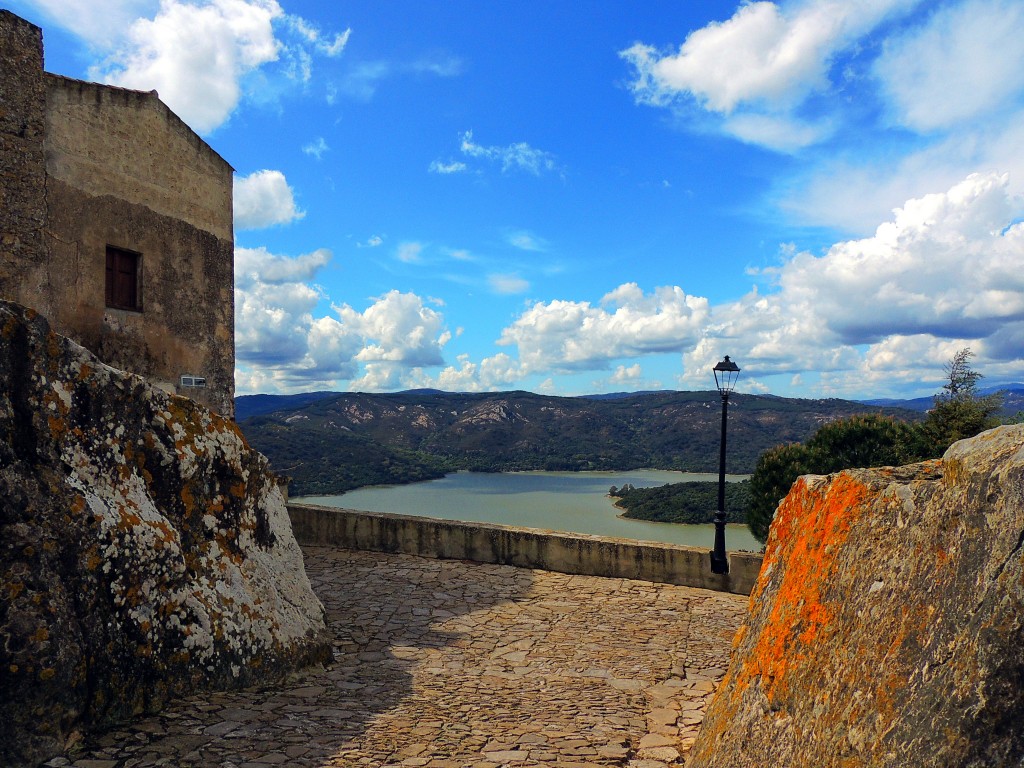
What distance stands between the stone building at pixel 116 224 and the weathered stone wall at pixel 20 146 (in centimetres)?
1

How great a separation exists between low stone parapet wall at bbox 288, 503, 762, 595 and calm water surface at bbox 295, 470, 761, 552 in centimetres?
2207

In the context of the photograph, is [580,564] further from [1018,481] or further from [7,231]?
[7,231]

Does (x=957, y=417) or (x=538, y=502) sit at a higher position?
(x=957, y=417)

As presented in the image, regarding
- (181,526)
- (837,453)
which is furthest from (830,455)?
(181,526)

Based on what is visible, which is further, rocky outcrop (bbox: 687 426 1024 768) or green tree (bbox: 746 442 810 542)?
green tree (bbox: 746 442 810 542)

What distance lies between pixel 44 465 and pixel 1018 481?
4736 mm

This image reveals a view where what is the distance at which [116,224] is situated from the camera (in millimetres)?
10859

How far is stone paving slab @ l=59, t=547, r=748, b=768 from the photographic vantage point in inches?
157

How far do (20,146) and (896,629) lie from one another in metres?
11.7

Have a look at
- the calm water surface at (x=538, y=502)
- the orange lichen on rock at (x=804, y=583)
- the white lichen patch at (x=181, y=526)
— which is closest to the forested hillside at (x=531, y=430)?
the calm water surface at (x=538, y=502)

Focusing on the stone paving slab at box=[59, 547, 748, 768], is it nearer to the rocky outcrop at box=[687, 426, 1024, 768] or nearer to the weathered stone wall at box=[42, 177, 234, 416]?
the rocky outcrop at box=[687, 426, 1024, 768]

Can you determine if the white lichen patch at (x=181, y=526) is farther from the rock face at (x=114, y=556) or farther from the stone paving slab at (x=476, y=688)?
the stone paving slab at (x=476, y=688)

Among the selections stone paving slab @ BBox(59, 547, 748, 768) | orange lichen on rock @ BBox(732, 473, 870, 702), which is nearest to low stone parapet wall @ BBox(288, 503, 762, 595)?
stone paving slab @ BBox(59, 547, 748, 768)

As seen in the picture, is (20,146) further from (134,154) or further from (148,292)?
(148,292)
